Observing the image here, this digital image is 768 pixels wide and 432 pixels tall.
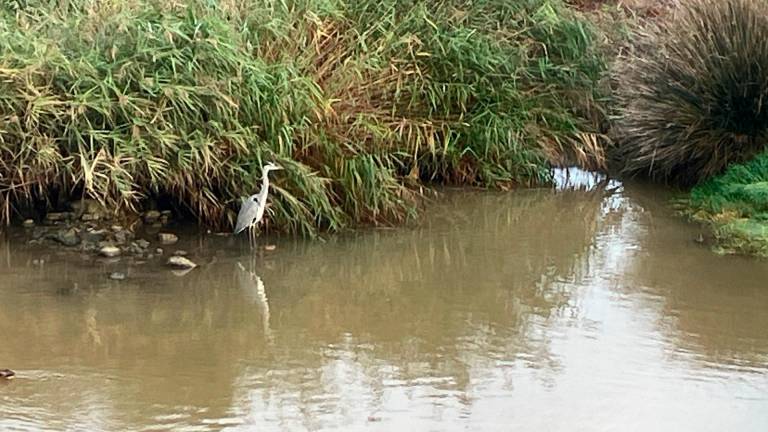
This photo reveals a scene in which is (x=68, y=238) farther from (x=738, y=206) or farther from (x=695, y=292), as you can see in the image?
(x=738, y=206)

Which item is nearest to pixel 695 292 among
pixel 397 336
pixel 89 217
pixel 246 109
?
pixel 397 336

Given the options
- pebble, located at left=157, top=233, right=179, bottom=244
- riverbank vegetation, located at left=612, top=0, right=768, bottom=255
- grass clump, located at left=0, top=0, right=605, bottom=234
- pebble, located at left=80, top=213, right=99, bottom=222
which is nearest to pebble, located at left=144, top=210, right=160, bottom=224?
grass clump, located at left=0, top=0, right=605, bottom=234

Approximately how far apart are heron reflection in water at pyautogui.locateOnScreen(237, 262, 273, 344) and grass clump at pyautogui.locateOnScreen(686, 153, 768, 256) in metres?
3.12

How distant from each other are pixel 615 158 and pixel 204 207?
176 inches

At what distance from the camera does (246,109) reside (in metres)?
7.77

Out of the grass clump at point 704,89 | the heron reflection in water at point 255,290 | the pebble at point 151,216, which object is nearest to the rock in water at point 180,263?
the heron reflection in water at point 255,290

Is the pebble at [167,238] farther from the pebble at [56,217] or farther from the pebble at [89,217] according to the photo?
the pebble at [56,217]

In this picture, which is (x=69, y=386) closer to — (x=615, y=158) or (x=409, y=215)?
(x=409, y=215)

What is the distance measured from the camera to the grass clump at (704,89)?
370 inches

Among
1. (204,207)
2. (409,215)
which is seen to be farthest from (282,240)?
(409,215)

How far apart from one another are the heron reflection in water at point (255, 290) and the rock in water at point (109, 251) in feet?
2.50

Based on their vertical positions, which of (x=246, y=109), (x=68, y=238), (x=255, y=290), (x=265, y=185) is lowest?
(x=255, y=290)

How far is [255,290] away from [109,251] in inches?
42.7

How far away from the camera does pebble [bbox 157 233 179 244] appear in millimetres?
7426
